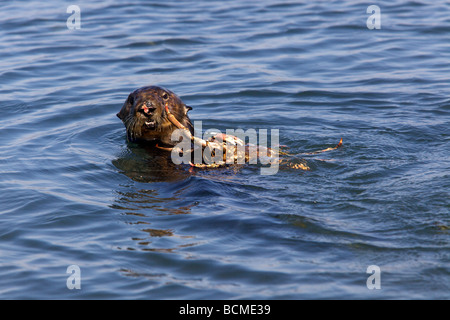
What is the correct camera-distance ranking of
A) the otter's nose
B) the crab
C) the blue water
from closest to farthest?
the blue water → the crab → the otter's nose

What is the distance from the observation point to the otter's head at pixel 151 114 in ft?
21.7

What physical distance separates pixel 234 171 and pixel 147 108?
113cm

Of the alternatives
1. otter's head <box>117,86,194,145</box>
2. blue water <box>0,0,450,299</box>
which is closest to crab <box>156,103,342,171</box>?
blue water <box>0,0,450,299</box>

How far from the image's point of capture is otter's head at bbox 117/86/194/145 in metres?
6.62

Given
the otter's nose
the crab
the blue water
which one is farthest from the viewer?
the otter's nose

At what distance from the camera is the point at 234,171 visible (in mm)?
6355

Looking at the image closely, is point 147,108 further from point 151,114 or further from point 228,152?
point 228,152

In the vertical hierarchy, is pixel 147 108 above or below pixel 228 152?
above

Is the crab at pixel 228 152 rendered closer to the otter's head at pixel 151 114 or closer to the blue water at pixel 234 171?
the blue water at pixel 234 171

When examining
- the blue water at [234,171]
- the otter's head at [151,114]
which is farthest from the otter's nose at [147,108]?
the blue water at [234,171]

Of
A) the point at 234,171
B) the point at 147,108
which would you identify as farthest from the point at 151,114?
the point at 234,171

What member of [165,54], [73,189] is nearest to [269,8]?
[165,54]

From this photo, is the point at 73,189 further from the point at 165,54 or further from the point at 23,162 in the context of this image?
the point at 165,54

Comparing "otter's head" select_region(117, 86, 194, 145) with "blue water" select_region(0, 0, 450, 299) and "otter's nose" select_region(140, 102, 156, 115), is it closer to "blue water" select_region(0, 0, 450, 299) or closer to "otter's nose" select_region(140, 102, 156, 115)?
"otter's nose" select_region(140, 102, 156, 115)
